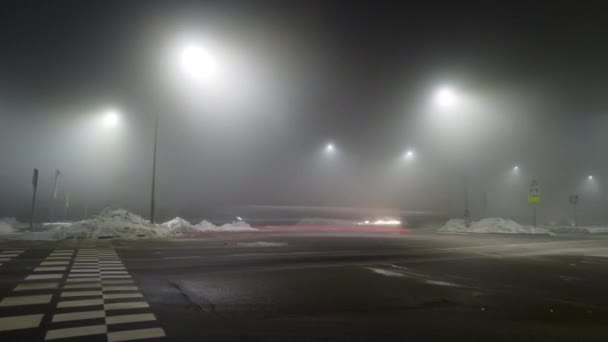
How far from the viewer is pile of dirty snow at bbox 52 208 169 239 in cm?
2066

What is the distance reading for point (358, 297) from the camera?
8016 millimetres

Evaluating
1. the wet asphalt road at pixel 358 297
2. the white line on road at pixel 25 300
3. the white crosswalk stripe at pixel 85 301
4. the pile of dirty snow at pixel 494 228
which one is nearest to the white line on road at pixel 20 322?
the white crosswalk stripe at pixel 85 301

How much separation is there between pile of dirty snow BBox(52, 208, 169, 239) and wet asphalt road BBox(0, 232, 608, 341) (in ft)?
23.4

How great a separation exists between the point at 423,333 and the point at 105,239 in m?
18.9

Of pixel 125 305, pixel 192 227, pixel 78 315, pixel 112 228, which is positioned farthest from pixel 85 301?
pixel 192 227

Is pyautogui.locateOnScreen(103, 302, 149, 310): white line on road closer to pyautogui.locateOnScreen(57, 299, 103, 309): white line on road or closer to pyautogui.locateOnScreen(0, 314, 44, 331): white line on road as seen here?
pyautogui.locateOnScreen(57, 299, 103, 309): white line on road

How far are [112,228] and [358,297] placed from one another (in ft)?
60.6

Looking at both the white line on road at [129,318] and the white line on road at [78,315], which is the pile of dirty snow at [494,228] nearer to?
the white line on road at [129,318]

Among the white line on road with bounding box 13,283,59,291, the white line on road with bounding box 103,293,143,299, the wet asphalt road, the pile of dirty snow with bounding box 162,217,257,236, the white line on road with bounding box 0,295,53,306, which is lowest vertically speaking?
the wet asphalt road

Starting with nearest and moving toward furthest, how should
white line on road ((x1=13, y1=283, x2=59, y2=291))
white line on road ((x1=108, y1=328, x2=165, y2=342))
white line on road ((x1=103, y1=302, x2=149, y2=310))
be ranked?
1. white line on road ((x1=108, y1=328, x2=165, y2=342))
2. white line on road ((x1=103, y1=302, x2=149, y2=310))
3. white line on road ((x1=13, y1=283, x2=59, y2=291))

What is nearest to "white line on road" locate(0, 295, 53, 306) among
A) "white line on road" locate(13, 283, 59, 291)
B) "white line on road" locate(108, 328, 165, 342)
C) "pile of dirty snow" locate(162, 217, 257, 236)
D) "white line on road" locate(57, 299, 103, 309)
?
"white line on road" locate(57, 299, 103, 309)

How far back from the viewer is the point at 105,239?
65.7 ft

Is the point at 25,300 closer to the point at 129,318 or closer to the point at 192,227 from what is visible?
the point at 129,318

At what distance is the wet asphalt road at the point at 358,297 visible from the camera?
5727 millimetres
